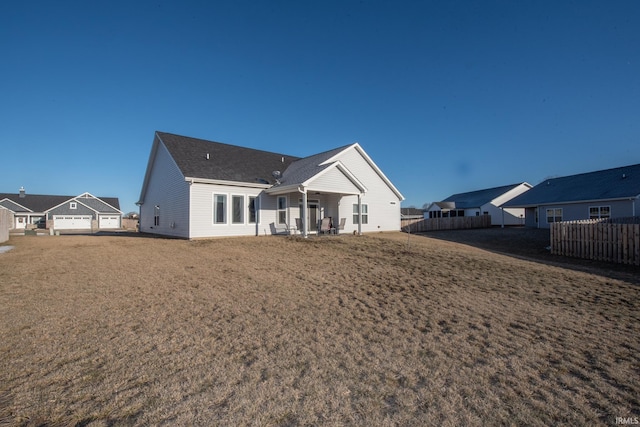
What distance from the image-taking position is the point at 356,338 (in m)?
4.04

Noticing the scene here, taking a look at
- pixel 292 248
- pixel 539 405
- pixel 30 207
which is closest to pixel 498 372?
pixel 539 405

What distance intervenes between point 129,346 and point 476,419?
3.77m

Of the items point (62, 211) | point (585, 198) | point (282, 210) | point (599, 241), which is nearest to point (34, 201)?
point (62, 211)

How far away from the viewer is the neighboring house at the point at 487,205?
36312 millimetres

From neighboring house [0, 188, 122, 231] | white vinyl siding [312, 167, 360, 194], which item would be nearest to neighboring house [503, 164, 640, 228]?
white vinyl siding [312, 167, 360, 194]

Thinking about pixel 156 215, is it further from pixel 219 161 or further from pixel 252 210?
pixel 252 210

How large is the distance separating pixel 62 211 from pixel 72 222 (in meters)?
2.07

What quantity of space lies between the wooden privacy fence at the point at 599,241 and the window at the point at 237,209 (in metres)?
14.6

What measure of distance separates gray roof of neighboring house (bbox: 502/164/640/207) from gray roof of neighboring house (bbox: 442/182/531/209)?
8054 mm

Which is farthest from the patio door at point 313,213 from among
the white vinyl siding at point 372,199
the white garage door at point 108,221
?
the white garage door at point 108,221

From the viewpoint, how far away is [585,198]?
2414 centimetres

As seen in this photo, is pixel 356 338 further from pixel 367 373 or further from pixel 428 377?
pixel 428 377

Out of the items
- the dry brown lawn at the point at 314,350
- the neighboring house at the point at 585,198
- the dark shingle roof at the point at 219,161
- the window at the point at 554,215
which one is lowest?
the dry brown lawn at the point at 314,350

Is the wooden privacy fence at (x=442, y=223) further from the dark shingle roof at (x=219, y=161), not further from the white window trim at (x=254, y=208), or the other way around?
the white window trim at (x=254, y=208)
